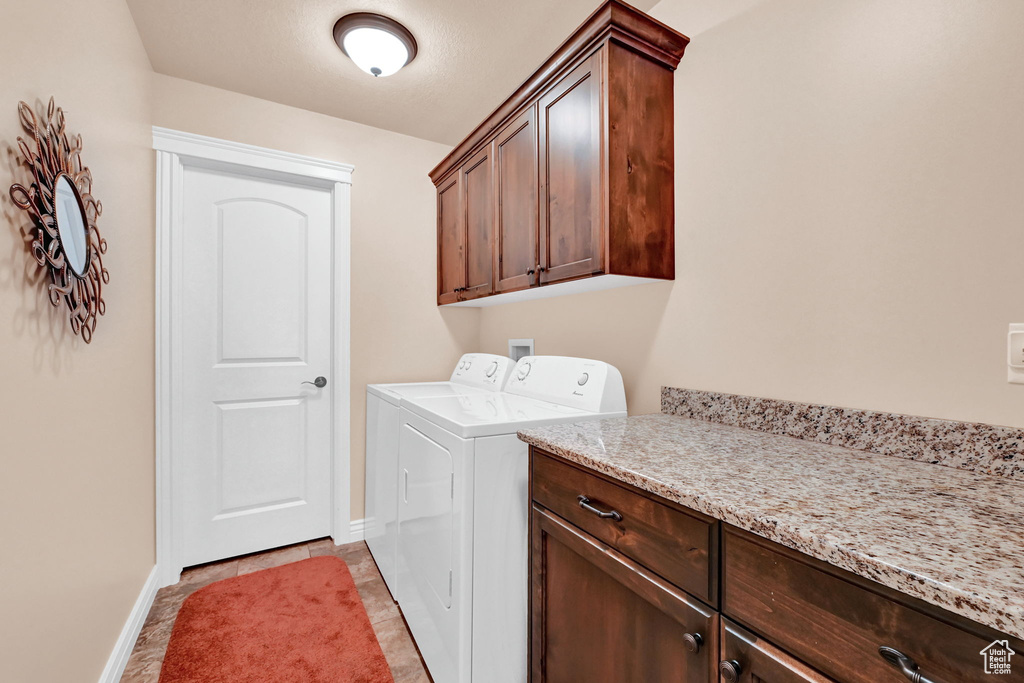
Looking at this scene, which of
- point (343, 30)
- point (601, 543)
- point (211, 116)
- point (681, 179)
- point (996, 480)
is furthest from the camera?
point (211, 116)

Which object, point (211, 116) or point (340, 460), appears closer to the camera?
point (211, 116)

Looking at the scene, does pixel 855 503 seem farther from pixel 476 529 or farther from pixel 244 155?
pixel 244 155

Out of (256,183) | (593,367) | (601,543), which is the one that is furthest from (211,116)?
(601,543)

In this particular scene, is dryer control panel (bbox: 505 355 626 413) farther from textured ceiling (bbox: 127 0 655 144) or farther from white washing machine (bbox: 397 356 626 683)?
textured ceiling (bbox: 127 0 655 144)

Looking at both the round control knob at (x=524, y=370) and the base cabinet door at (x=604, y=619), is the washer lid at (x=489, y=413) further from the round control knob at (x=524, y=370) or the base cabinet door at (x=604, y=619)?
the base cabinet door at (x=604, y=619)

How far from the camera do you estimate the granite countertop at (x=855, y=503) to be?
1.52ft

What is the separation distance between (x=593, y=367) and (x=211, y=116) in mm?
2309

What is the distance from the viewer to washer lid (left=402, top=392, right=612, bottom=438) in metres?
1.33

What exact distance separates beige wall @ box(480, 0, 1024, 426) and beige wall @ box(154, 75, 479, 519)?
1578 mm

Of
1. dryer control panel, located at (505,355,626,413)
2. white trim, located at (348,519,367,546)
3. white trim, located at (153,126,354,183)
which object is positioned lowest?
white trim, located at (348,519,367,546)

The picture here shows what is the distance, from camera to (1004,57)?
864 millimetres

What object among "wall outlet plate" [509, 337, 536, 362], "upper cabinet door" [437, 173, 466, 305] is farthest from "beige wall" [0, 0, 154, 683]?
"wall outlet plate" [509, 337, 536, 362]

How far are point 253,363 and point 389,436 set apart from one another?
952mm

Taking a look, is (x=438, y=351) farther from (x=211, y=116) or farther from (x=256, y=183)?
(x=211, y=116)
